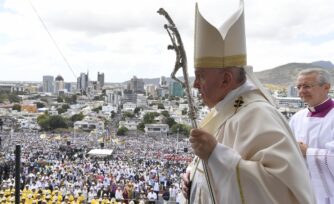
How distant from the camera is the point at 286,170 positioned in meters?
1.13

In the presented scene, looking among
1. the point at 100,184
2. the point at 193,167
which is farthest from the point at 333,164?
the point at 100,184

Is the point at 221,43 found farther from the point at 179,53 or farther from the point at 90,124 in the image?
the point at 90,124

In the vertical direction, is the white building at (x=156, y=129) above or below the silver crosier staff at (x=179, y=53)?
below

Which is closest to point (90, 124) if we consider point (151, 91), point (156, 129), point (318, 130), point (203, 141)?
point (156, 129)

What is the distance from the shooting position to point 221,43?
131 cm

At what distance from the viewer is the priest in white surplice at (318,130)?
209 cm

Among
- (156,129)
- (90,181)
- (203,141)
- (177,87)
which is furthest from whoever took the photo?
(156,129)

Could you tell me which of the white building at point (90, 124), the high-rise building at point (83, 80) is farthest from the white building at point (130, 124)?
the high-rise building at point (83, 80)

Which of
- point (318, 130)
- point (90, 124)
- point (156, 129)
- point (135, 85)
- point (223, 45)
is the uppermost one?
point (135, 85)

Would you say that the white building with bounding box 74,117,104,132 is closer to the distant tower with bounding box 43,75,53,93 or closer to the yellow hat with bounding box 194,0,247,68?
the distant tower with bounding box 43,75,53,93

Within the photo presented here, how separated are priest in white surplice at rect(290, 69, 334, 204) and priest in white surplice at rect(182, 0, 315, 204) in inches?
33.2

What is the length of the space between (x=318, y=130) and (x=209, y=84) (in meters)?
1.21

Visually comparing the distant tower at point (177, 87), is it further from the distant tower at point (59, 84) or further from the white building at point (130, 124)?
the distant tower at point (59, 84)

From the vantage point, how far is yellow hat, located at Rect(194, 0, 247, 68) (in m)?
1.29
